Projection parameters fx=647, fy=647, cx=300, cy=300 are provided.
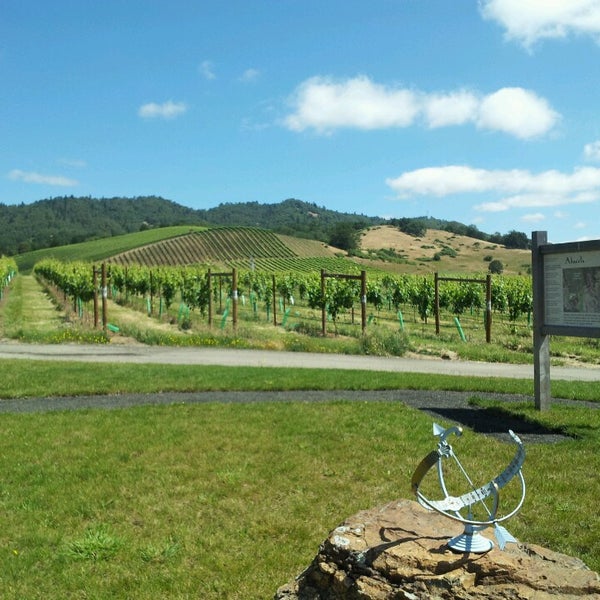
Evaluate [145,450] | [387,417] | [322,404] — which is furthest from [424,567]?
[322,404]

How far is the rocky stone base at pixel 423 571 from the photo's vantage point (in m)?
2.40

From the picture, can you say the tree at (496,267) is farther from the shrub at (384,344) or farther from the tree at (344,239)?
the shrub at (384,344)

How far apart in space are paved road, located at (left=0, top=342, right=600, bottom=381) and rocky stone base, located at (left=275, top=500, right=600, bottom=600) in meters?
10.7

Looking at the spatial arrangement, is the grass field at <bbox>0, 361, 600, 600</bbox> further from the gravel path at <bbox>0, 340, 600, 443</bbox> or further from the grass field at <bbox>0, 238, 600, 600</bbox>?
the gravel path at <bbox>0, 340, 600, 443</bbox>

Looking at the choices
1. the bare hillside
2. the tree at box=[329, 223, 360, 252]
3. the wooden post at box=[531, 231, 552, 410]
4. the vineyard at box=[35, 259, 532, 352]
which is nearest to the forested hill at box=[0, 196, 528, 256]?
the tree at box=[329, 223, 360, 252]

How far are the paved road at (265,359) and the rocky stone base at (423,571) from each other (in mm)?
10726

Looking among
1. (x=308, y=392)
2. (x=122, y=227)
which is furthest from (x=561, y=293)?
(x=122, y=227)

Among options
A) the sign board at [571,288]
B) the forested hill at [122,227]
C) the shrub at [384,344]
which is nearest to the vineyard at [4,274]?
the shrub at [384,344]

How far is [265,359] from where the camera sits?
15391 millimetres

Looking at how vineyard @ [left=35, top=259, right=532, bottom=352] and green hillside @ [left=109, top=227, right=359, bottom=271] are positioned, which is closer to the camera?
vineyard @ [left=35, top=259, right=532, bottom=352]

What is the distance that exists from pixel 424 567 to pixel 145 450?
4405mm

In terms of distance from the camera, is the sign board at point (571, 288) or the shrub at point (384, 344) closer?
the sign board at point (571, 288)

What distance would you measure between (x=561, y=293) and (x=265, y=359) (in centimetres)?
844

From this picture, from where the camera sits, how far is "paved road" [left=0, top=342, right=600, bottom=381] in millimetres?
14172
